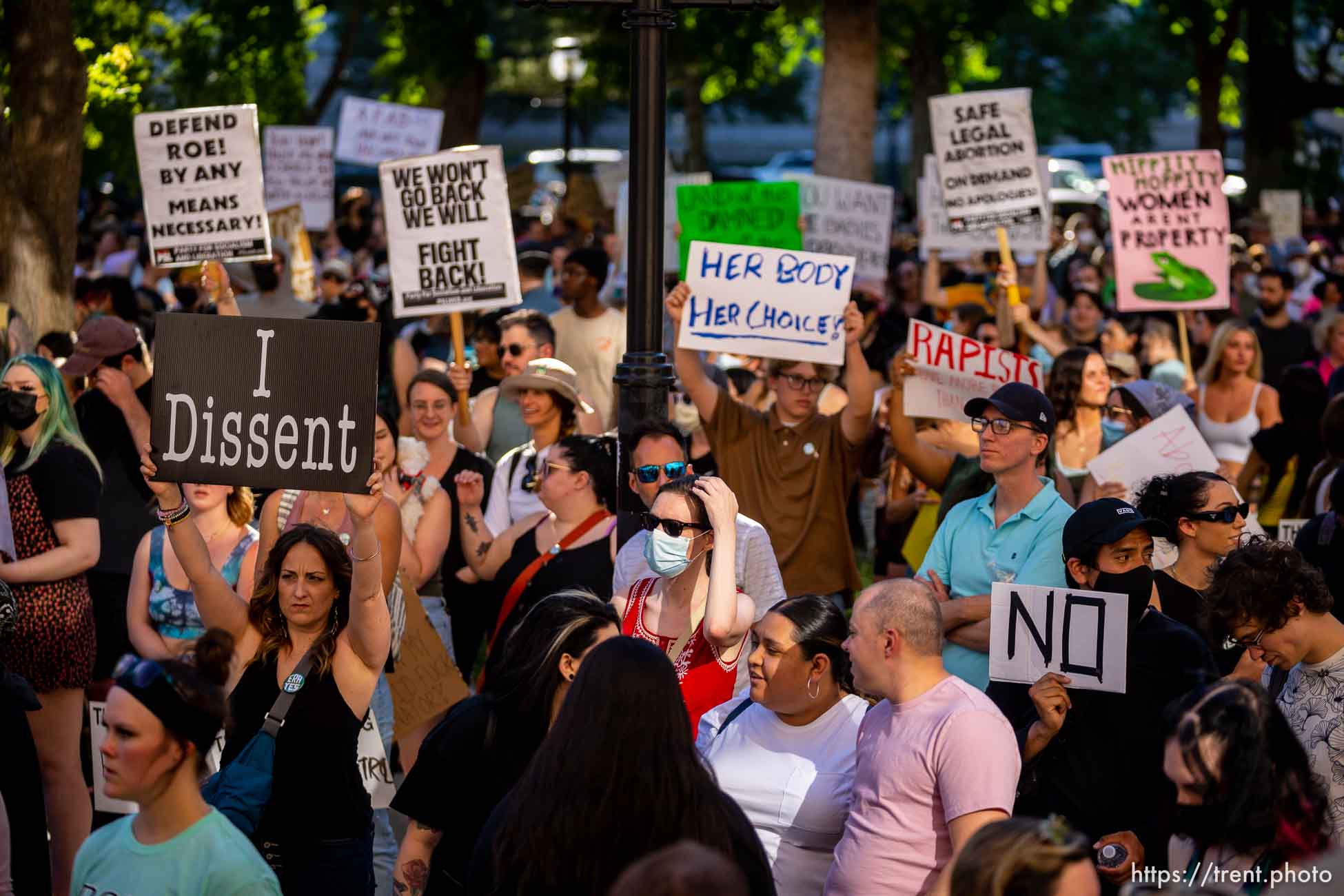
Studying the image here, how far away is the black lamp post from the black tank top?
1994mm

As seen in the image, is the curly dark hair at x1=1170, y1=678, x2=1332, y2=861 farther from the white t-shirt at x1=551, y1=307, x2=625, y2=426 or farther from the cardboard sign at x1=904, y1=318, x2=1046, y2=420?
the white t-shirt at x1=551, y1=307, x2=625, y2=426

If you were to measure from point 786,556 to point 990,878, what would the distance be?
4454mm

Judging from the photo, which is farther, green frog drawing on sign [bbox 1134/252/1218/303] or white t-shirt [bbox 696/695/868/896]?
green frog drawing on sign [bbox 1134/252/1218/303]

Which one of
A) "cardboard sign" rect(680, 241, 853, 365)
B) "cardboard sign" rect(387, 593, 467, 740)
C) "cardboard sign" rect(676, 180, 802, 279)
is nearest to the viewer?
"cardboard sign" rect(387, 593, 467, 740)

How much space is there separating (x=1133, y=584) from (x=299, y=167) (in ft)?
45.5

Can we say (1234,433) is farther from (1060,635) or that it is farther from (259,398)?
(259,398)

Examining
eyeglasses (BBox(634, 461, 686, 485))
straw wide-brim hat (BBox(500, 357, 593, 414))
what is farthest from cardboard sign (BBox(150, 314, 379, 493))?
straw wide-brim hat (BBox(500, 357, 593, 414))

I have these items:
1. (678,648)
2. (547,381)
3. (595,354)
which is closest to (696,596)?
(678,648)

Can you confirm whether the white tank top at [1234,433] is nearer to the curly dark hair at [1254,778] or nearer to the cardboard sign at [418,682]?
the cardboard sign at [418,682]

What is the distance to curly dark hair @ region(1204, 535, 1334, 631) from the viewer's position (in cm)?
488

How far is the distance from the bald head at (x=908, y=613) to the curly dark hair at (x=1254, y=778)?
0.89 m

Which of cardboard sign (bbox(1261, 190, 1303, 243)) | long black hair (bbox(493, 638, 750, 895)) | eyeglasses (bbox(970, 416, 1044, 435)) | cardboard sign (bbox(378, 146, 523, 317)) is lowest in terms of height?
long black hair (bbox(493, 638, 750, 895))

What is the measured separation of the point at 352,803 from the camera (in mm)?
5055

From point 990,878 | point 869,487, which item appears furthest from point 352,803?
point 869,487
